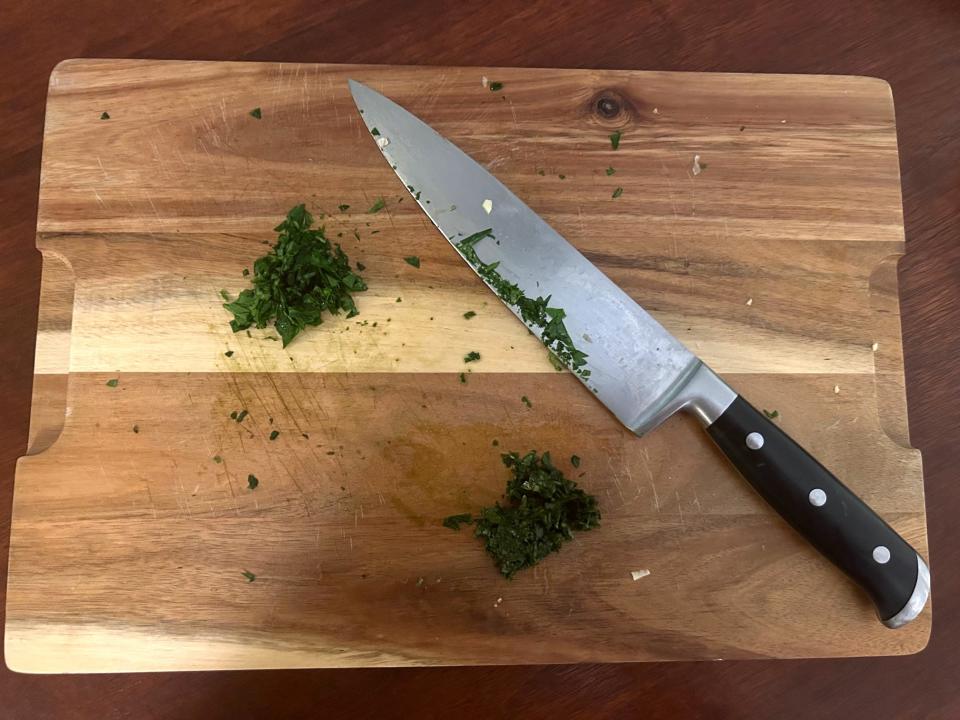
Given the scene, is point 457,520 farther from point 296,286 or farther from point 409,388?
point 296,286

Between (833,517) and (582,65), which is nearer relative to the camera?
(833,517)

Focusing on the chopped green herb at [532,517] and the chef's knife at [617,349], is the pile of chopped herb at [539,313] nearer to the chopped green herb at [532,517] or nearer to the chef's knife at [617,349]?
the chef's knife at [617,349]

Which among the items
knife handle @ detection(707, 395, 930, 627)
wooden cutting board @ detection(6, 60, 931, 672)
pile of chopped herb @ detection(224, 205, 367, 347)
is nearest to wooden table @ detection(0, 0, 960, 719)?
wooden cutting board @ detection(6, 60, 931, 672)

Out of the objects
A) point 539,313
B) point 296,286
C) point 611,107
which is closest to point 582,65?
point 611,107

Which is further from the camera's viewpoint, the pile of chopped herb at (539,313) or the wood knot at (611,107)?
the wood knot at (611,107)

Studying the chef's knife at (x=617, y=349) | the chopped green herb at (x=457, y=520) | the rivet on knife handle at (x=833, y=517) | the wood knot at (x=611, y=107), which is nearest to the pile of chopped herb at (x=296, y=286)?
the chef's knife at (x=617, y=349)

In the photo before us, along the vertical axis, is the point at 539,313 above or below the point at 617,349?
above

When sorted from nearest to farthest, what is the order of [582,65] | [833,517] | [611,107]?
1. [833,517]
2. [611,107]
3. [582,65]

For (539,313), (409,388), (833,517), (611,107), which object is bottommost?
(833,517)
